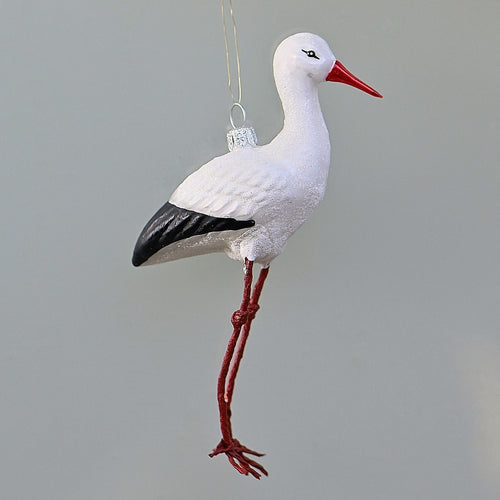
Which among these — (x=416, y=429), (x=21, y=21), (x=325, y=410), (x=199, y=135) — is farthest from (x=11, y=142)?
(x=416, y=429)

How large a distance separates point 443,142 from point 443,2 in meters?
0.24

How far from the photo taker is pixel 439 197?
1.51 meters

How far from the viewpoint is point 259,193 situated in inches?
40.9

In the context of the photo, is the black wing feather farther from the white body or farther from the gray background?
the gray background

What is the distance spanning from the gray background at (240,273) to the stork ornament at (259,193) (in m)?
0.33

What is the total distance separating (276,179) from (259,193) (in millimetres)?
26

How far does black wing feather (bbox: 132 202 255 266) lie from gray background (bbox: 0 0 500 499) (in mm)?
336

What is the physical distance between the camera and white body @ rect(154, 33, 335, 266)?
1.04 m

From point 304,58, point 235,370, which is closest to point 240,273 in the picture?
point 235,370

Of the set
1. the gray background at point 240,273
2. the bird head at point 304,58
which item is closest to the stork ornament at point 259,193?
the bird head at point 304,58

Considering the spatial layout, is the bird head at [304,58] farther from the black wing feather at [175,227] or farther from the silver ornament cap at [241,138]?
the black wing feather at [175,227]

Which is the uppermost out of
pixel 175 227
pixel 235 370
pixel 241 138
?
pixel 241 138

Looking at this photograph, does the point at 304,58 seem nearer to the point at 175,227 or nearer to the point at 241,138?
the point at 241,138

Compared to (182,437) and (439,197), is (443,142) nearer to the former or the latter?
(439,197)
